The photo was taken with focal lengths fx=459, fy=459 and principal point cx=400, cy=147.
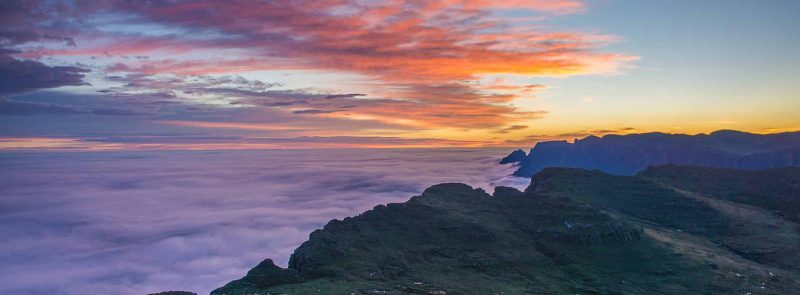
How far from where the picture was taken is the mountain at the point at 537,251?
10075cm

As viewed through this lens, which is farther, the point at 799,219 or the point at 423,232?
the point at 799,219

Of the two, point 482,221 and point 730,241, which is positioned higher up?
point 482,221

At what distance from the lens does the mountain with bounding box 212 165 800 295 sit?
3967 inches

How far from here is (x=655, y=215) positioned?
18350cm

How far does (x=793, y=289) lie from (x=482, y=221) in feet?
262

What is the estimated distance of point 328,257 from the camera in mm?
109000

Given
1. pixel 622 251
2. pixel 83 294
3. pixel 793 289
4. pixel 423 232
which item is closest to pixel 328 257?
pixel 423 232

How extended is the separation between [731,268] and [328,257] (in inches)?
4080

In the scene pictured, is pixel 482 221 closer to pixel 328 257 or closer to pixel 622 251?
pixel 622 251

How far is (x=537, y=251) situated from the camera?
134250 millimetres

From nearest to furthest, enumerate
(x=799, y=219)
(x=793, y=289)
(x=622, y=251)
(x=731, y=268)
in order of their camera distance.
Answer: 1. (x=793, y=289)
2. (x=731, y=268)
3. (x=622, y=251)
4. (x=799, y=219)

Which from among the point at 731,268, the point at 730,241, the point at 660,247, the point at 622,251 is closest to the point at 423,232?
the point at 622,251

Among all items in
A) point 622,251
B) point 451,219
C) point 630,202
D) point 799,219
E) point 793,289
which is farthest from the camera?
point 630,202

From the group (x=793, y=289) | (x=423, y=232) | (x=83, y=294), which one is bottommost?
(x=83, y=294)
